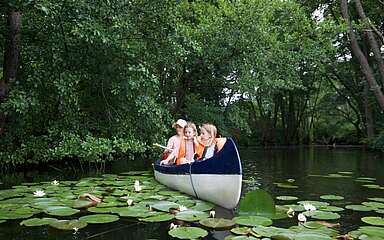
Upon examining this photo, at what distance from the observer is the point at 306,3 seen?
20.1m

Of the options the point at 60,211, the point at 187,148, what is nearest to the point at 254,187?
the point at 187,148

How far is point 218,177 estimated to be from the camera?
5.59 metres

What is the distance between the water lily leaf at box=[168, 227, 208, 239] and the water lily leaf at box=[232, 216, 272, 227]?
559 millimetres

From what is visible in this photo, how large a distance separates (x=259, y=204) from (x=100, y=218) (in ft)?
6.36

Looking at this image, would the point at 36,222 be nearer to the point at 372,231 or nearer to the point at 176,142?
the point at 372,231

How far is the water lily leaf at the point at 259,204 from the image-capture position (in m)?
4.96

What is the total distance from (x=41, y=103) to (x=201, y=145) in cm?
366

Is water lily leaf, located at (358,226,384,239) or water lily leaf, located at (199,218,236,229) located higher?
water lily leaf, located at (199,218,236,229)

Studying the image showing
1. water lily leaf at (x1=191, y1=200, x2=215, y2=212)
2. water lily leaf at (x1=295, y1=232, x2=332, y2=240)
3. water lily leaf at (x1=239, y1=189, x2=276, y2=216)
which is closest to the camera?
water lily leaf at (x1=295, y1=232, x2=332, y2=240)

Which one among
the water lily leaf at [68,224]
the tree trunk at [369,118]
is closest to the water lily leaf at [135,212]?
the water lily leaf at [68,224]

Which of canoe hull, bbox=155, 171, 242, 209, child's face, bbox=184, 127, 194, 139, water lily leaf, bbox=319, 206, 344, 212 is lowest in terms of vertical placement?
water lily leaf, bbox=319, 206, 344, 212

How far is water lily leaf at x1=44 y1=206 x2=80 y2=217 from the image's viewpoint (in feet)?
16.4

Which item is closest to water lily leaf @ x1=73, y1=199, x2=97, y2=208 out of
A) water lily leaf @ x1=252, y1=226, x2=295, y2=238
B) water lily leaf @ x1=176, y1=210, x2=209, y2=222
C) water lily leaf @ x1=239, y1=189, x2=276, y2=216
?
water lily leaf @ x1=176, y1=210, x2=209, y2=222

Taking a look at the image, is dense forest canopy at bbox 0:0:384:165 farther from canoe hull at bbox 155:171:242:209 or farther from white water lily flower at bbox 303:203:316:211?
white water lily flower at bbox 303:203:316:211
